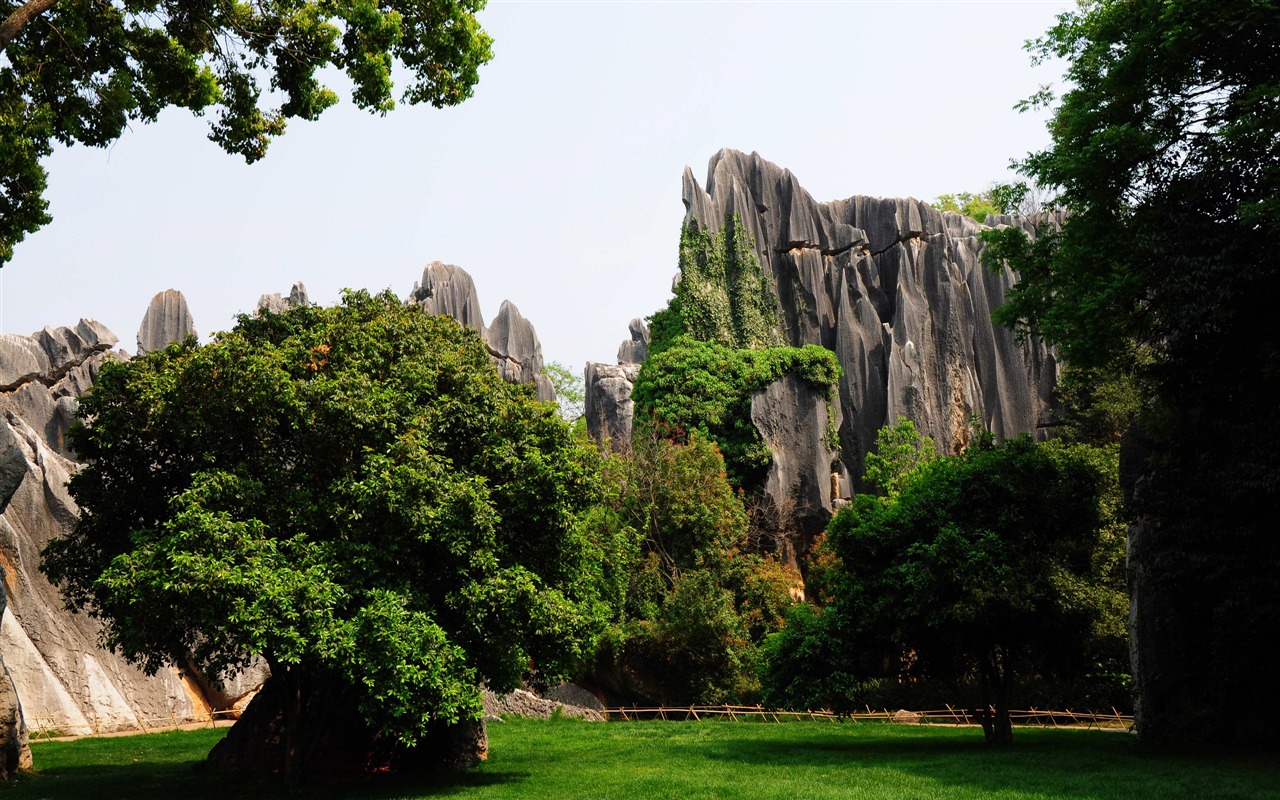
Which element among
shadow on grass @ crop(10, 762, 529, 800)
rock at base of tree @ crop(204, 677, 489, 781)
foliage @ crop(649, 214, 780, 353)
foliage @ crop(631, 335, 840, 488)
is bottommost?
shadow on grass @ crop(10, 762, 529, 800)

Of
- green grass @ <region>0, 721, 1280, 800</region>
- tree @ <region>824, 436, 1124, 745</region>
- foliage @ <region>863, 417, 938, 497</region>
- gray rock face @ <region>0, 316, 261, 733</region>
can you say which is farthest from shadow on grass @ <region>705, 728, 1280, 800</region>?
foliage @ <region>863, 417, 938, 497</region>

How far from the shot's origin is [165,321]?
5675cm

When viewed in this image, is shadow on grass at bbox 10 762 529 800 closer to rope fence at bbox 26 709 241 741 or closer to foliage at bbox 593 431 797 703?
rope fence at bbox 26 709 241 741

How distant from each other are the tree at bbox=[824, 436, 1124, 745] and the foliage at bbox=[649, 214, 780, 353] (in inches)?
903

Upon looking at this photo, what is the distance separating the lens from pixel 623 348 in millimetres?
78312

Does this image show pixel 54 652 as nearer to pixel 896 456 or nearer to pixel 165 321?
pixel 896 456

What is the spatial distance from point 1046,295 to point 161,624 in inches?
806

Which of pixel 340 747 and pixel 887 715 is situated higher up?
pixel 340 747

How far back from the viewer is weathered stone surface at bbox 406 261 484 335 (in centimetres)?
5991

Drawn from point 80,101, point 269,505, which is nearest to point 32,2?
point 80,101

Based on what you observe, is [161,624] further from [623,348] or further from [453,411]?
[623,348]

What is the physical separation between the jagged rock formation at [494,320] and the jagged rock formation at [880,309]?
47.8 ft

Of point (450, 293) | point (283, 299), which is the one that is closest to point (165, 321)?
point (283, 299)

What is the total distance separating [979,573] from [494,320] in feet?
155
